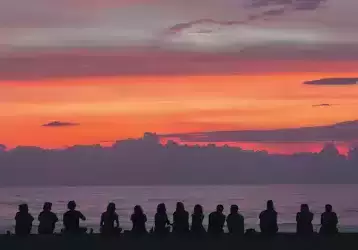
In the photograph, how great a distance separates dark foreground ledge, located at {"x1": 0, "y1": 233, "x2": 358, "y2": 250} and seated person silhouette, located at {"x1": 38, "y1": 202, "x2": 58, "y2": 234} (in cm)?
109

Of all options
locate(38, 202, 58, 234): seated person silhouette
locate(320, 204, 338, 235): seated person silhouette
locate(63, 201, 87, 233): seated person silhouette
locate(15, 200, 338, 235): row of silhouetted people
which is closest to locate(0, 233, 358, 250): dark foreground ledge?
locate(15, 200, 338, 235): row of silhouetted people

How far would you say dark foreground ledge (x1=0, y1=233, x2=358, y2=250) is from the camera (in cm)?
1606

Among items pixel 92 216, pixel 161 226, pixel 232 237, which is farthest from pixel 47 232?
pixel 92 216

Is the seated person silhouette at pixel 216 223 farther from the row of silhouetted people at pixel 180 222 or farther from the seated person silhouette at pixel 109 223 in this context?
the seated person silhouette at pixel 109 223

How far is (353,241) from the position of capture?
52.6 ft

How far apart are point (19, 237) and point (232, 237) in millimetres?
4198

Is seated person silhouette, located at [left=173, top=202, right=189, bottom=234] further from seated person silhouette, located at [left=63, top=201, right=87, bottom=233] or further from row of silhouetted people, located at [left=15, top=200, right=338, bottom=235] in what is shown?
seated person silhouette, located at [left=63, top=201, right=87, bottom=233]

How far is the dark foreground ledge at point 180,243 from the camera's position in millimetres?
16062

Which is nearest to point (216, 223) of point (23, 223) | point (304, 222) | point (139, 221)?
point (139, 221)

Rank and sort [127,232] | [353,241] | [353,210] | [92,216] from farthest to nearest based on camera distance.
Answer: [353,210] < [92,216] < [127,232] < [353,241]

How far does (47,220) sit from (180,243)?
9.97 ft

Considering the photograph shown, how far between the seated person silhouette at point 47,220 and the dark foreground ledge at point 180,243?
3.59ft

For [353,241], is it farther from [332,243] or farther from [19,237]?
[19,237]

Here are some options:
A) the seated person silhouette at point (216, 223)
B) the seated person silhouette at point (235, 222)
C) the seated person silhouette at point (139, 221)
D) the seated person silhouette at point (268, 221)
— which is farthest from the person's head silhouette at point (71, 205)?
the seated person silhouette at point (268, 221)
